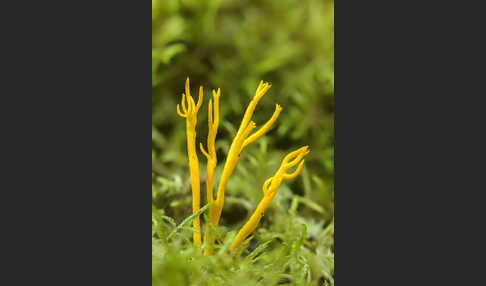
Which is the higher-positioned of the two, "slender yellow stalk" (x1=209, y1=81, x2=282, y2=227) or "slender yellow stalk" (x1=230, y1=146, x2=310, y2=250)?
"slender yellow stalk" (x1=209, y1=81, x2=282, y2=227)

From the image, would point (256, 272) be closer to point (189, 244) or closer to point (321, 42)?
point (189, 244)

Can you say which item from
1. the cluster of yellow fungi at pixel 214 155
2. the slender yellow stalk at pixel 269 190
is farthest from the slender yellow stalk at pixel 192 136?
the slender yellow stalk at pixel 269 190

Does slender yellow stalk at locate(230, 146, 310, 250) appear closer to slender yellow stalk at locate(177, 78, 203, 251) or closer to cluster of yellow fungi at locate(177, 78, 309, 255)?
cluster of yellow fungi at locate(177, 78, 309, 255)

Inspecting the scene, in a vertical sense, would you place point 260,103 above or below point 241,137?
above

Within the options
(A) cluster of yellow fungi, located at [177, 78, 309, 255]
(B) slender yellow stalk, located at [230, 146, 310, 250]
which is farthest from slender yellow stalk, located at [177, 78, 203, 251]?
(B) slender yellow stalk, located at [230, 146, 310, 250]

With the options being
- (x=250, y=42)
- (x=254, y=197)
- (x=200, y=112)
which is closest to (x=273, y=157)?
(x=254, y=197)

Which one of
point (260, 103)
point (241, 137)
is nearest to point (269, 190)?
point (241, 137)

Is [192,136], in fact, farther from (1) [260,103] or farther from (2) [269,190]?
(1) [260,103]

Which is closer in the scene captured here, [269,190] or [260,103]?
[269,190]
